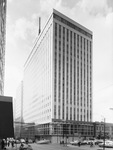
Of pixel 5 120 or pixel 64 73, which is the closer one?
pixel 5 120

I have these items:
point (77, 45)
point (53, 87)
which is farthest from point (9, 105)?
point (77, 45)

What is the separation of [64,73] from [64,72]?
0.48m

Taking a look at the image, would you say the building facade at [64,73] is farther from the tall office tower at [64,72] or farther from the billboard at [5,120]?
the billboard at [5,120]

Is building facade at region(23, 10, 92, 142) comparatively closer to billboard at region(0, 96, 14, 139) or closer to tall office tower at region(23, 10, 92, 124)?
tall office tower at region(23, 10, 92, 124)

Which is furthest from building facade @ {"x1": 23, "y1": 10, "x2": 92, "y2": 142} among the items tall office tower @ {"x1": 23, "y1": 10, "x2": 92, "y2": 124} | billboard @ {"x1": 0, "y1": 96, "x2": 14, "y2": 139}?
billboard @ {"x1": 0, "y1": 96, "x2": 14, "y2": 139}

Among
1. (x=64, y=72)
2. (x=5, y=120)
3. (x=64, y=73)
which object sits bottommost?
(x=5, y=120)

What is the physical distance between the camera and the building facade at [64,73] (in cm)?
11025

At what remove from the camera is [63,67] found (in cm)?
11525

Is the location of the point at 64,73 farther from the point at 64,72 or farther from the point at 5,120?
the point at 5,120

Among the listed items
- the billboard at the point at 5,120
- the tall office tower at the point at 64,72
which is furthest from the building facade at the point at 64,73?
the billboard at the point at 5,120

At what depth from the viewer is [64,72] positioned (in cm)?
11512

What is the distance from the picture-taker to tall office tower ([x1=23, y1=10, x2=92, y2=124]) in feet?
363

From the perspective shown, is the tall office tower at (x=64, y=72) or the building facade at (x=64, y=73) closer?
the building facade at (x=64, y=73)

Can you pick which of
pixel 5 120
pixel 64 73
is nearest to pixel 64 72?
pixel 64 73
